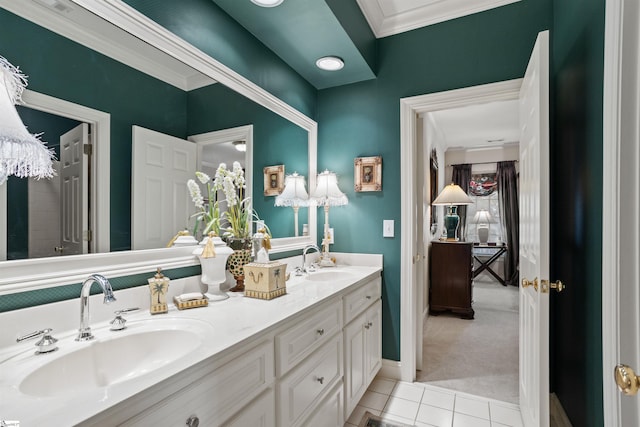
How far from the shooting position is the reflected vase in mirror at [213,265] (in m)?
1.42

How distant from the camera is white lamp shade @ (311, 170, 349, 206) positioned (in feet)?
7.88

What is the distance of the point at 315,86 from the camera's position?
8.74 feet

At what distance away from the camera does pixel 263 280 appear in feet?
4.77

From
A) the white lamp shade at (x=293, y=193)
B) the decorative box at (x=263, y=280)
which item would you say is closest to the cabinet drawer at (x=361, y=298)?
the decorative box at (x=263, y=280)

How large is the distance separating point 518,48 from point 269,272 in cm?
209

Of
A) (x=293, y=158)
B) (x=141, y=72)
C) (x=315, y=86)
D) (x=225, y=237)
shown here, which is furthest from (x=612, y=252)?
(x=315, y=86)

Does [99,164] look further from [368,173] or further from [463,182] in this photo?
[463,182]

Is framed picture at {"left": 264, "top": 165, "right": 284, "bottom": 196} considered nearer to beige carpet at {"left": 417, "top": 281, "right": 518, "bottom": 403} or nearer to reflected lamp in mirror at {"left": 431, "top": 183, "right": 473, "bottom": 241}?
beige carpet at {"left": 417, "top": 281, "right": 518, "bottom": 403}

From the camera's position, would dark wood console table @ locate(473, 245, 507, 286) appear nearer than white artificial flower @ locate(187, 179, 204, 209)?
No

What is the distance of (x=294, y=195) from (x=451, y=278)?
8.35ft

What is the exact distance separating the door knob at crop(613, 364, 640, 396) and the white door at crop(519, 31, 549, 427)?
2.24 feet

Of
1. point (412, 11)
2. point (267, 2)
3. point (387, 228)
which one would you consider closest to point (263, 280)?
point (387, 228)

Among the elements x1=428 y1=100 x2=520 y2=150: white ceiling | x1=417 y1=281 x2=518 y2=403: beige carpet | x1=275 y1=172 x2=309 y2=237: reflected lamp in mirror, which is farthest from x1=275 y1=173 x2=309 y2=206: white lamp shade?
x1=428 y1=100 x2=520 y2=150: white ceiling

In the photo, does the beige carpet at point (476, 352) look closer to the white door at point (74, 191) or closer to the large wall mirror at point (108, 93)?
the large wall mirror at point (108, 93)
